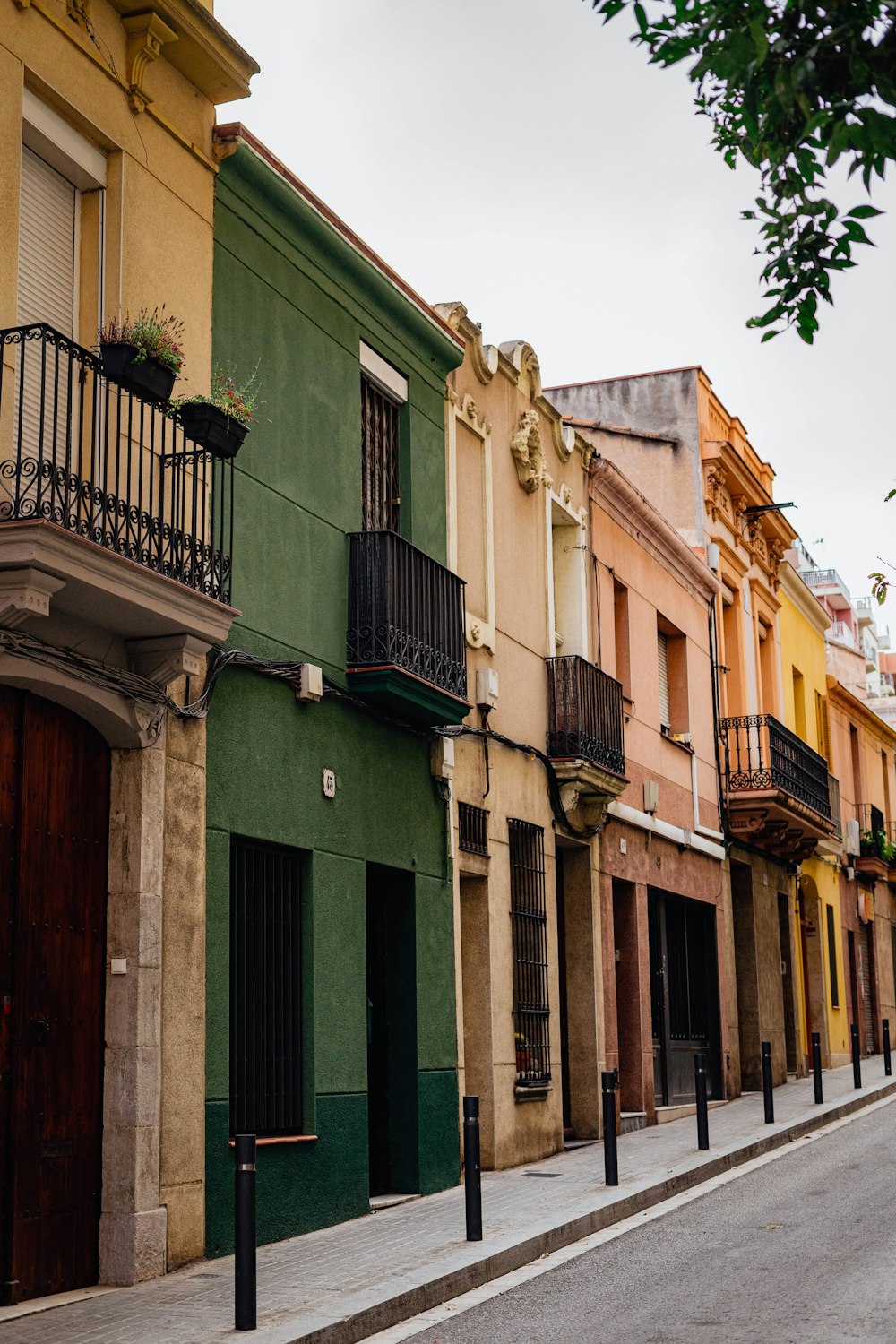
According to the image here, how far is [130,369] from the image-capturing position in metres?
9.16

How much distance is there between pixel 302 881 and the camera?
11828 mm

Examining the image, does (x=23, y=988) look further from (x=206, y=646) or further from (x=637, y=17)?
(x=637, y=17)

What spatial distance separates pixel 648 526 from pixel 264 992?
1136cm

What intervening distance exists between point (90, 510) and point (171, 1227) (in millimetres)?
4116

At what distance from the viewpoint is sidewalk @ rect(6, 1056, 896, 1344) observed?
8023 mm

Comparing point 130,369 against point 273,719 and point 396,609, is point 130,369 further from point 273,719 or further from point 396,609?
point 396,609

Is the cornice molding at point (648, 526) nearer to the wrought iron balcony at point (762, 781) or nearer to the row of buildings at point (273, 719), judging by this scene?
the row of buildings at point (273, 719)

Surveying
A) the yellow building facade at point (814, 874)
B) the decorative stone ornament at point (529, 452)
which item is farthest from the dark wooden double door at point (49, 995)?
the yellow building facade at point (814, 874)

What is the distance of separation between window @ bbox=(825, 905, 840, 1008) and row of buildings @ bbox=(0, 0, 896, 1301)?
10409mm

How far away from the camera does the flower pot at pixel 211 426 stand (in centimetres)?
969

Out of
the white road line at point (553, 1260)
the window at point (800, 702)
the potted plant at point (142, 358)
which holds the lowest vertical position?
the white road line at point (553, 1260)

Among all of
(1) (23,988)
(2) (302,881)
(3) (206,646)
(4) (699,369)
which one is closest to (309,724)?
(2) (302,881)

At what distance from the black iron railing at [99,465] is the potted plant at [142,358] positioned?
8cm

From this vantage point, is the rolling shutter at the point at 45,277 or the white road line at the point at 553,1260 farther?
the rolling shutter at the point at 45,277
